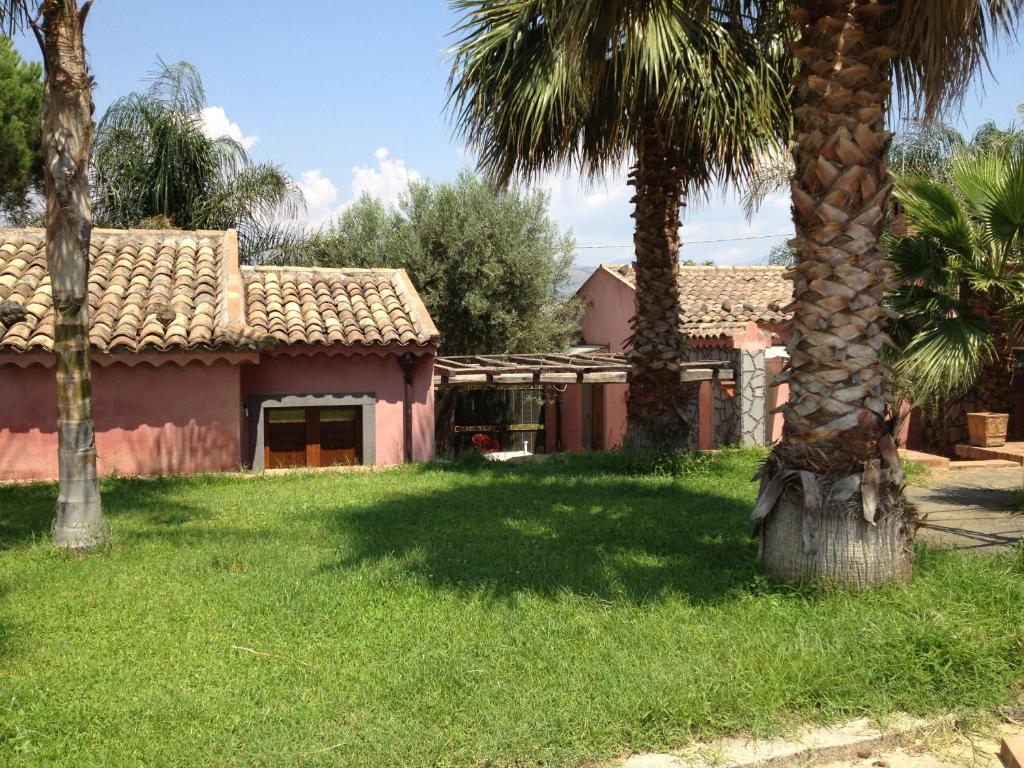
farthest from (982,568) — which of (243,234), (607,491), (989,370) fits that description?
(243,234)

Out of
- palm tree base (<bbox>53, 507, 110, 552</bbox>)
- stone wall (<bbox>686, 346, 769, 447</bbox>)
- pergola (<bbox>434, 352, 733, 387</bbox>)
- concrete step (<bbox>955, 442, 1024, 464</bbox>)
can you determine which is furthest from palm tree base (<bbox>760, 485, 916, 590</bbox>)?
stone wall (<bbox>686, 346, 769, 447</bbox>)

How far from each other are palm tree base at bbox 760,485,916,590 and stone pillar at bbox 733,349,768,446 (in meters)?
11.0

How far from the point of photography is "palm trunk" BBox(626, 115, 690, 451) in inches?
446

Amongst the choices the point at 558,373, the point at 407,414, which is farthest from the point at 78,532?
the point at 558,373

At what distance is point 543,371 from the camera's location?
1550 cm

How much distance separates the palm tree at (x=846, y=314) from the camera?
578cm

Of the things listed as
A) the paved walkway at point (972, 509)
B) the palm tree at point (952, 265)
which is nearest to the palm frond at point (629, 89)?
the palm tree at point (952, 265)

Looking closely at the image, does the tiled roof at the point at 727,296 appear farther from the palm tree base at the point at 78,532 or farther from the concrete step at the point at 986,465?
the palm tree base at the point at 78,532

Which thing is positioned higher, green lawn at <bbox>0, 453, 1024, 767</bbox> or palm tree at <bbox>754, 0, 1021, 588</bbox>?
palm tree at <bbox>754, 0, 1021, 588</bbox>

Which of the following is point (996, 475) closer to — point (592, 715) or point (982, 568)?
point (982, 568)

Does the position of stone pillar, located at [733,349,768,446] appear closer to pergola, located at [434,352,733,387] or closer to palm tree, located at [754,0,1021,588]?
pergola, located at [434,352,733,387]

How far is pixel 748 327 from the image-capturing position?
17.1 m

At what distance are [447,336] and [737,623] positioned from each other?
1821 cm

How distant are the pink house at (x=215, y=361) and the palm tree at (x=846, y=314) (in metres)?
8.22
